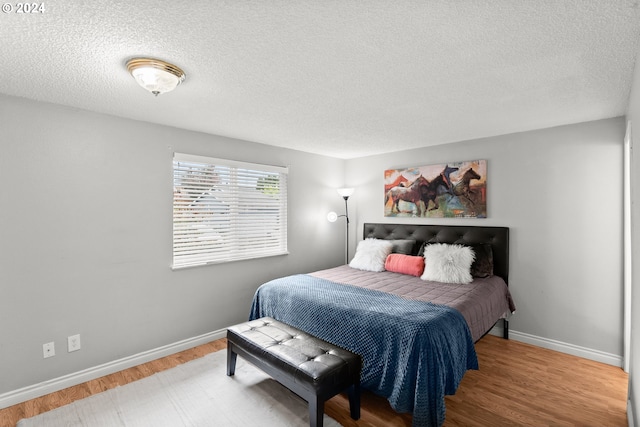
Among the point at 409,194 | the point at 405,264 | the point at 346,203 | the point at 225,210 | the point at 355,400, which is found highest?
the point at 409,194

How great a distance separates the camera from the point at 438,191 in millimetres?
4027

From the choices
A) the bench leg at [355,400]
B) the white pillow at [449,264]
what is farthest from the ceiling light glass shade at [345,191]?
the bench leg at [355,400]

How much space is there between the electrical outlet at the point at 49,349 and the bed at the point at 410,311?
1650 mm

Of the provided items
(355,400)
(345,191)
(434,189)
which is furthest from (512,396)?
(345,191)

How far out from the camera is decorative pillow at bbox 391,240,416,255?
13.1 ft

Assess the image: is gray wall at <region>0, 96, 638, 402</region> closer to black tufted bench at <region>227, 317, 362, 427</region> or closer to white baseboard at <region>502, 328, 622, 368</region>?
white baseboard at <region>502, 328, 622, 368</region>

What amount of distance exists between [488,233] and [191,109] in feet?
11.1

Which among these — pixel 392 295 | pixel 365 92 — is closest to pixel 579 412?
pixel 392 295

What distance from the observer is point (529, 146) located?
337cm

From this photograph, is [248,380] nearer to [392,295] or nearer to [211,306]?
[211,306]

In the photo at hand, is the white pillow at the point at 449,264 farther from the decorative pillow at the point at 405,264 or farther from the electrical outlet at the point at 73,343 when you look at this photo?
the electrical outlet at the point at 73,343

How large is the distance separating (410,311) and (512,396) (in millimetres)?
1058

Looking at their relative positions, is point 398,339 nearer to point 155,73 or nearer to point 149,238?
point 155,73

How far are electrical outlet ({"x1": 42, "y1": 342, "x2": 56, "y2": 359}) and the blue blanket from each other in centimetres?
185
